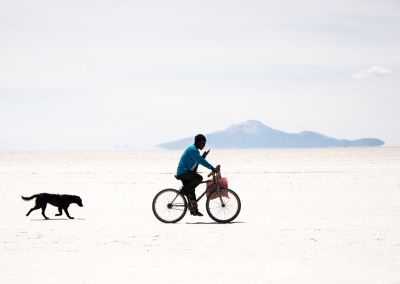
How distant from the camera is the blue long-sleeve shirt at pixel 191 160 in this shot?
13523mm

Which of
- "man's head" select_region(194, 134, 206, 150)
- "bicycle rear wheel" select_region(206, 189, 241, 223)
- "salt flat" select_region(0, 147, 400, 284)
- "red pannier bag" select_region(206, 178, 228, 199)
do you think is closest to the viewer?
"salt flat" select_region(0, 147, 400, 284)

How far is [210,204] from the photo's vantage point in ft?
46.3

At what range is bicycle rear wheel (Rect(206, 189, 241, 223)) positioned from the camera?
14.0 meters

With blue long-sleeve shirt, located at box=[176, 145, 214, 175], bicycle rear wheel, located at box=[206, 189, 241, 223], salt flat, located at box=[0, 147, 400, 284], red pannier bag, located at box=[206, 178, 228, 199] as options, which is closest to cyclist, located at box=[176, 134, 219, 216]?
blue long-sleeve shirt, located at box=[176, 145, 214, 175]

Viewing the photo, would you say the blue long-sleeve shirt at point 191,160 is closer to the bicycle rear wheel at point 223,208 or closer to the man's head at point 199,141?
the man's head at point 199,141

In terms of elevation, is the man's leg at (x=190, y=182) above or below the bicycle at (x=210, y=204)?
above

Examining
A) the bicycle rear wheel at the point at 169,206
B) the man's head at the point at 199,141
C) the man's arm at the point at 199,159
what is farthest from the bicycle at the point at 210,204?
the man's head at the point at 199,141

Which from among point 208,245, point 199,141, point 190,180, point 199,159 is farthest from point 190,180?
point 208,245

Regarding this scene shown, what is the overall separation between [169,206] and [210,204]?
35.7 inches

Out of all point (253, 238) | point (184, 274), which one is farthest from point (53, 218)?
point (184, 274)

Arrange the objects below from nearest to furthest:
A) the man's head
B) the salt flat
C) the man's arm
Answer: the salt flat, the man's arm, the man's head

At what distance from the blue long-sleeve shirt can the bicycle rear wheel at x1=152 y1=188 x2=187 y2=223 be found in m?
0.54

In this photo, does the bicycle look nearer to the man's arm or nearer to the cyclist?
the cyclist

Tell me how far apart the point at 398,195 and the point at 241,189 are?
6198 millimetres
